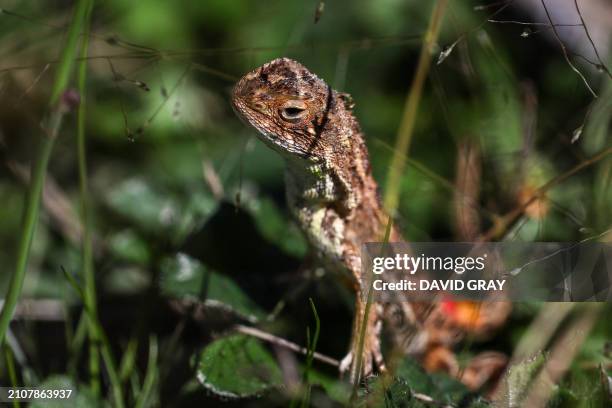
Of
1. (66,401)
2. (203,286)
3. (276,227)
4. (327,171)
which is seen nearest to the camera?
(66,401)

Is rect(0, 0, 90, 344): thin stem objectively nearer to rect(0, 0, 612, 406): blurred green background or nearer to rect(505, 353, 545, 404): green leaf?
rect(0, 0, 612, 406): blurred green background

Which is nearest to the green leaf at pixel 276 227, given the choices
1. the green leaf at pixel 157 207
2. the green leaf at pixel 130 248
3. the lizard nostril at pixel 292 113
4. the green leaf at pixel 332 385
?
the green leaf at pixel 157 207

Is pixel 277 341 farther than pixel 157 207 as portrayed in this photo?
No

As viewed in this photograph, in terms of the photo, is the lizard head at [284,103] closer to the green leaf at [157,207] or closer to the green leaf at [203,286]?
the green leaf at [203,286]

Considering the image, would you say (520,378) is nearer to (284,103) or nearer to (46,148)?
(284,103)

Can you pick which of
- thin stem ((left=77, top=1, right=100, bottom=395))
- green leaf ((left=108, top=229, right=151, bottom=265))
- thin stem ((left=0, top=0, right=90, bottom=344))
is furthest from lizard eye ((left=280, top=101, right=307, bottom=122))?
green leaf ((left=108, top=229, right=151, bottom=265))

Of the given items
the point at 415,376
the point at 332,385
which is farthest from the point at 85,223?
the point at 415,376

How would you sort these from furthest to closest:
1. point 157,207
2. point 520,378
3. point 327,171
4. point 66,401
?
1. point 157,207
2. point 327,171
3. point 66,401
4. point 520,378
